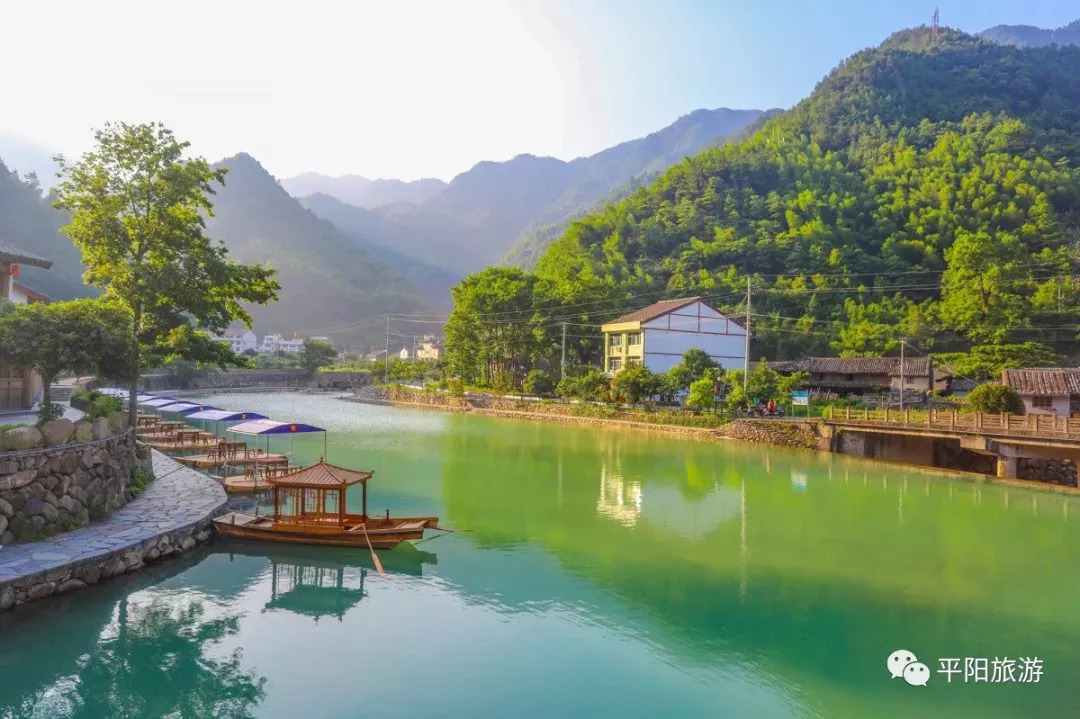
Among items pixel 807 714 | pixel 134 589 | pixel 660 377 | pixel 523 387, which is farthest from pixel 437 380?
pixel 807 714

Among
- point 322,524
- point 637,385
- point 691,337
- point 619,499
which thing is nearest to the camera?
point 322,524

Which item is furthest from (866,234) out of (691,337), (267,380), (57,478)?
(57,478)

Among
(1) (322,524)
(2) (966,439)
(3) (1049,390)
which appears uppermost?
(3) (1049,390)

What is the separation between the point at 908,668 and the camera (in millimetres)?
8953

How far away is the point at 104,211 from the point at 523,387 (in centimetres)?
4128

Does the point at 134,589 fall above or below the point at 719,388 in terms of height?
below

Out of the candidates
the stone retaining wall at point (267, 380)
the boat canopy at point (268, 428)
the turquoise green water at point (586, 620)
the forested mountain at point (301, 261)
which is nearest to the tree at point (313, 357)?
the stone retaining wall at point (267, 380)

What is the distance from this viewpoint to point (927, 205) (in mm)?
69938

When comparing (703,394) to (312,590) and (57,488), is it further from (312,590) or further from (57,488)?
(57,488)

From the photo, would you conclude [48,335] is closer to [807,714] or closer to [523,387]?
[807,714]

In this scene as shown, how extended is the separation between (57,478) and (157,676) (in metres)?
5.10

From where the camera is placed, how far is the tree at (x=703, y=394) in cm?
3731

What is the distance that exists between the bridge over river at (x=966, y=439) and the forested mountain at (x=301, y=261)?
5066 inches
